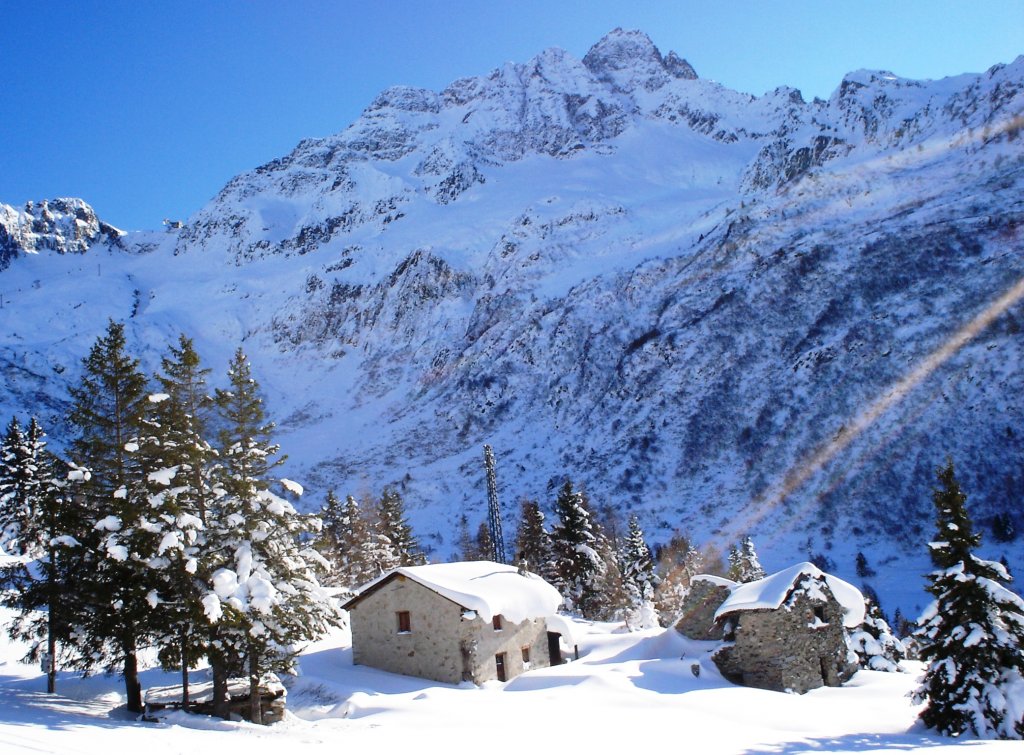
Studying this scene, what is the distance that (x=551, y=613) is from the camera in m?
32.9

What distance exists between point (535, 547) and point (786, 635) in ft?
97.2

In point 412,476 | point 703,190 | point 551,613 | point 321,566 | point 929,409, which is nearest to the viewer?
point 321,566

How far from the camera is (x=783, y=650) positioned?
87.7ft

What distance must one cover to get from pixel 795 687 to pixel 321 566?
1757 centimetres

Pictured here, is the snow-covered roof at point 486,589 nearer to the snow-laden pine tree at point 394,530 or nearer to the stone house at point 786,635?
the stone house at point 786,635

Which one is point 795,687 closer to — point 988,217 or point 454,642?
point 454,642

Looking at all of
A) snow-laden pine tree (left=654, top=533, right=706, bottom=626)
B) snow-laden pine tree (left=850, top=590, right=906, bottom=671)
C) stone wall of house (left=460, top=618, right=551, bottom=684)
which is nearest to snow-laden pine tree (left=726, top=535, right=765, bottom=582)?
snow-laden pine tree (left=654, top=533, right=706, bottom=626)

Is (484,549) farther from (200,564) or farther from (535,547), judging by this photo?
(200,564)

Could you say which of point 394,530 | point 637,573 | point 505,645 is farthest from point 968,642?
point 394,530

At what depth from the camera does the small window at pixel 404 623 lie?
2917cm

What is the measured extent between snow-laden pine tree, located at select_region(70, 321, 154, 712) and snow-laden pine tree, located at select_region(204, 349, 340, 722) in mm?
1734

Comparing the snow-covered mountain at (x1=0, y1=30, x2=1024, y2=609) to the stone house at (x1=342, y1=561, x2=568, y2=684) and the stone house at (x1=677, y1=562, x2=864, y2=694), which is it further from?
the stone house at (x1=342, y1=561, x2=568, y2=684)

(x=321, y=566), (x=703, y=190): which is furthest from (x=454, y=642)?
(x=703, y=190)

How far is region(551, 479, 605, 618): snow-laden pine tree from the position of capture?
4834 centimetres
